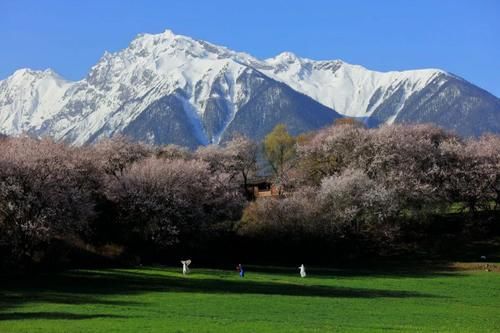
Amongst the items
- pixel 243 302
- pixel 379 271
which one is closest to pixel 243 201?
pixel 379 271

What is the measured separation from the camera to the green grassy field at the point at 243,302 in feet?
96.0

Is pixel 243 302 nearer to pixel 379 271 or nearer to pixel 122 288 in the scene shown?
pixel 122 288

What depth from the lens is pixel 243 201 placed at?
87.8 metres

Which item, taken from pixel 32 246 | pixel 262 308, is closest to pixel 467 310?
pixel 262 308

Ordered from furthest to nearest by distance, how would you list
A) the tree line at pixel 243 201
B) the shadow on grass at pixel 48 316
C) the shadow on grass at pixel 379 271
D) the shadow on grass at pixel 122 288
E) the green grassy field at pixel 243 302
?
the shadow on grass at pixel 379 271, the tree line at pixel 243 201, the shadow on grass at pixel 122 288, the shadow on grass at pixel 48 316, the green grassy field at pixel 243 302

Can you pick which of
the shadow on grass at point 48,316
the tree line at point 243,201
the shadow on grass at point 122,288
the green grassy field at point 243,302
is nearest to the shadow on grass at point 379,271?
the green grassy field at point 243,302

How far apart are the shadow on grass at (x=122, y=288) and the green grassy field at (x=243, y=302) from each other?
0.07 m

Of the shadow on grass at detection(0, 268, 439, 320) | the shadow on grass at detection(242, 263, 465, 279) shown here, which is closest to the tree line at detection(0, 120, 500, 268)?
the shadow on grass at detection(0, 268, 439, 320)

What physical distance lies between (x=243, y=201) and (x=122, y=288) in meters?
44.0

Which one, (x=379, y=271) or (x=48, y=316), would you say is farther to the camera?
(x=379, y=271)

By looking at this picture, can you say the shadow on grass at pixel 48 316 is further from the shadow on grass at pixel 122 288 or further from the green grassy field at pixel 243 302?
the shadow on grass at pixel 122 288

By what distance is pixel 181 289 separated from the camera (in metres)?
46.1

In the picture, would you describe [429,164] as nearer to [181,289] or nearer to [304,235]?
[304,235]

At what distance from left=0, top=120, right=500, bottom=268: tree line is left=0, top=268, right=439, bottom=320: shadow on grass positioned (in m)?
8.48
